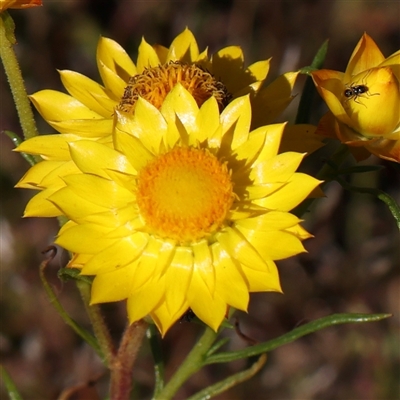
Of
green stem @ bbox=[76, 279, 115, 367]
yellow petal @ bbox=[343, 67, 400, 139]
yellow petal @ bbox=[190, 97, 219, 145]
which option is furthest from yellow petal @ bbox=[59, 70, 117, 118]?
yellow petal @ bbox=[343, 67, 400, 139]

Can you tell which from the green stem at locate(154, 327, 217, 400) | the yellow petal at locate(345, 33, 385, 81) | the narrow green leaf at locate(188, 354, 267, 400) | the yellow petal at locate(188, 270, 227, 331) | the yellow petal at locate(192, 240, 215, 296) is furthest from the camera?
the narrow green leaf at locate(188, 354, 267, 400)

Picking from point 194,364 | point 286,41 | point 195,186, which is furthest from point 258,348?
point 286,41

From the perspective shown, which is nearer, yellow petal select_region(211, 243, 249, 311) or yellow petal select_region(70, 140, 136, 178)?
yellow petal select_region(211, 243, 249, 311)

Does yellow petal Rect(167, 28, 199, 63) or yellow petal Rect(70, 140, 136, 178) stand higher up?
yellow petal Rect(167, 28, 199, 63)

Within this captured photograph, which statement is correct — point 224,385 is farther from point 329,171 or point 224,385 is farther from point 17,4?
point 17,4

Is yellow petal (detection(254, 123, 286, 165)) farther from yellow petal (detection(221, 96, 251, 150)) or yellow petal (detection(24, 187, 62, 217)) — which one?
yellow petal (detection(24, 187, 62, 217))

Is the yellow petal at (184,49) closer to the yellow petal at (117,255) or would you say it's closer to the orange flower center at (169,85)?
the orange flower center at (169,85)

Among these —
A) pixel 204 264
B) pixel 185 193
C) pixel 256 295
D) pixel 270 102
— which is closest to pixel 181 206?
pixel 185 193

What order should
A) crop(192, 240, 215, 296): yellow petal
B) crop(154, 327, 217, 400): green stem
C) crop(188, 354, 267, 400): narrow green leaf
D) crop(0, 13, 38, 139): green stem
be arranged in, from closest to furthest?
crop(192, 240, 215, 296): yellow petal < crop(0, 13, 38, 139): green stem < crop(154, 327, 217, 400): green stem < crop(188, 354, 267, 400): narrow green leaf
